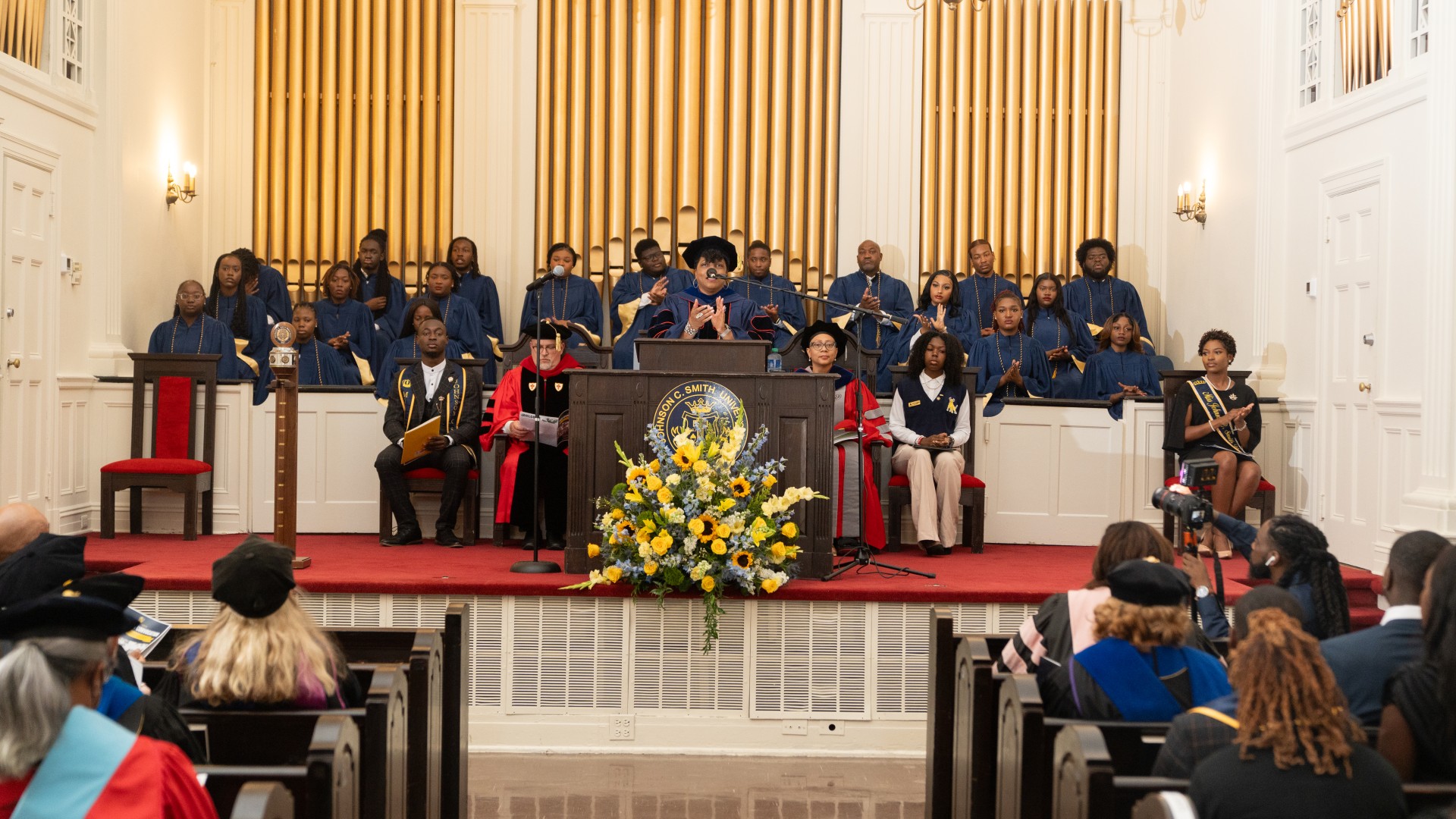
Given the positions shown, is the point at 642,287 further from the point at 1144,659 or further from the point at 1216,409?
the point at 1144,659

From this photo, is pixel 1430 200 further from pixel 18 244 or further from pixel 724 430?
pixel 18 244

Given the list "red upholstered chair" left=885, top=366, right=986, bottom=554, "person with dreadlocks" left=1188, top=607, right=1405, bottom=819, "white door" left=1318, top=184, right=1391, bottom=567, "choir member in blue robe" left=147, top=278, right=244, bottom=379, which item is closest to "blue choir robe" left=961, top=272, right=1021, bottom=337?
"red upholstered chair" left=885, top=366, right=986, bottom=554

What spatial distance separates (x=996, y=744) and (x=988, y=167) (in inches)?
301

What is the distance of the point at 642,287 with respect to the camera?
33.4 ft

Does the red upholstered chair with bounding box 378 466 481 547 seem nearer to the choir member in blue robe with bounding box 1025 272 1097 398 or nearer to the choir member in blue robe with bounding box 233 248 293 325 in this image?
the choir member in blue robe with bounding box 233 248 293 325

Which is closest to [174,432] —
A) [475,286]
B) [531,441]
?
[531,441]

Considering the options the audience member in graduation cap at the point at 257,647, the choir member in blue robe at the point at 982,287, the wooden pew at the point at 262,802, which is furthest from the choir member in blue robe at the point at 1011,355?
the wooden pew at the point at 262,802

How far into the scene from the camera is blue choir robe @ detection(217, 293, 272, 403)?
9102 millimetres

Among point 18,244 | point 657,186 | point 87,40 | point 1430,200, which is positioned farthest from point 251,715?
point 657,186

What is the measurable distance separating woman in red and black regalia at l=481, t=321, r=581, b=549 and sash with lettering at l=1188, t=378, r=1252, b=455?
3.73 metres

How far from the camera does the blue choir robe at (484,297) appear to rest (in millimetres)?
10109

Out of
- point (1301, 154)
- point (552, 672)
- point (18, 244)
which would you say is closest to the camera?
point (552, 672)

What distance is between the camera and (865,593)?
5.99m

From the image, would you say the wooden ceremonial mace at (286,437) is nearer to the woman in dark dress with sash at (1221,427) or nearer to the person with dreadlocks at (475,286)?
the person with dreadlocks at (475,286)
